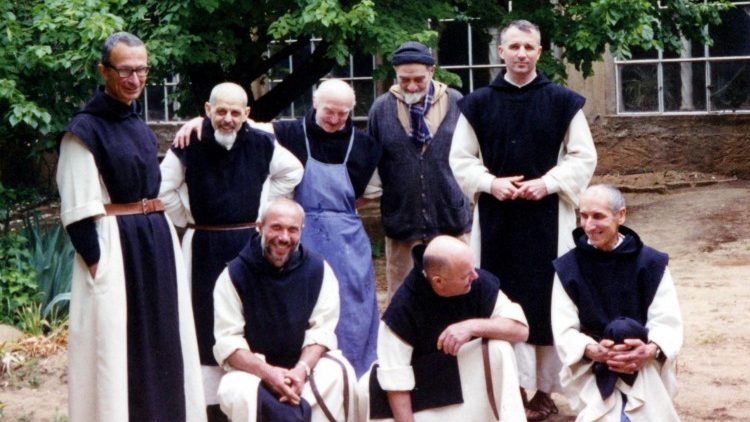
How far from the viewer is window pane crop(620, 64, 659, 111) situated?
47.2ft

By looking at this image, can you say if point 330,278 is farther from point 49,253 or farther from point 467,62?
point 467,62

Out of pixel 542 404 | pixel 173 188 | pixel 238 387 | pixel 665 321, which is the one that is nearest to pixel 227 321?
pixel 238 387

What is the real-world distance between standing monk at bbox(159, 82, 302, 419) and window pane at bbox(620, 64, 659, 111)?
9184 mm

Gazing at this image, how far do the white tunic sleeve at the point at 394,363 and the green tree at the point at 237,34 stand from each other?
3.94 meters

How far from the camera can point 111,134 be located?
5.17 metres

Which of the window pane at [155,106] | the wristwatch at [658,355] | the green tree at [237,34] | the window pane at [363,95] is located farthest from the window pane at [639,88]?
the wristwatch at [658,355]

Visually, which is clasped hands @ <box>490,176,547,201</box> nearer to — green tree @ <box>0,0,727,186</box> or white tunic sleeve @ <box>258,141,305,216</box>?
white tunic sleeve @ <box>258,141,305,216</box>

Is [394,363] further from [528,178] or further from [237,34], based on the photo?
[237,34]

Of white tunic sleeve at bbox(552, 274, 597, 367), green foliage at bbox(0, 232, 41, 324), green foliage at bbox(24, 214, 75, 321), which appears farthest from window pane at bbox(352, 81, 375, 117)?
white tunic sleeve at bbox(552, 274, 597, 367)

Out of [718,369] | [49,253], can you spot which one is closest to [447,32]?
[49,253]

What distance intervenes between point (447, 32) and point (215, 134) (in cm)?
896

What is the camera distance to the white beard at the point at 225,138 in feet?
18.9

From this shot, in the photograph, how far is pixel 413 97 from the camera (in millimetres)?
6293

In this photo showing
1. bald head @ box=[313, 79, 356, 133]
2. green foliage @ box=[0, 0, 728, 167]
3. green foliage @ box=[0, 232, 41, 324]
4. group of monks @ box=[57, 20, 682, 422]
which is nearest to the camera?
group of monks @ box=[57, 20, 682, 422]
